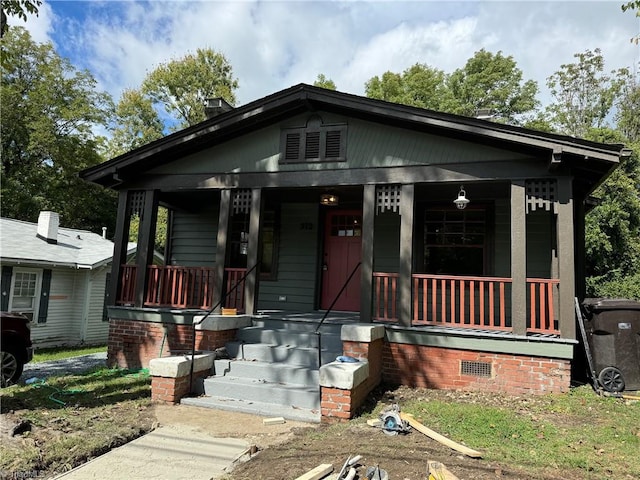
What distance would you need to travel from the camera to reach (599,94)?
2275 cm

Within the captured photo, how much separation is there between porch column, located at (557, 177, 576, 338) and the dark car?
8.19 meters

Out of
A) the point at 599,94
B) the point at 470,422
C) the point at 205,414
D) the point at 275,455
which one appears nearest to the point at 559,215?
the point at 470,422

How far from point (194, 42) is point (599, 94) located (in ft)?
80.7

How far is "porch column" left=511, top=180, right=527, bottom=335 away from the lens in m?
5.90

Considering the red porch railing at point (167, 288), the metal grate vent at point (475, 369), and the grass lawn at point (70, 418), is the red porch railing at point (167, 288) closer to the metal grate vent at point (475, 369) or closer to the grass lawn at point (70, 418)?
the grass lawn at point (70, 418)

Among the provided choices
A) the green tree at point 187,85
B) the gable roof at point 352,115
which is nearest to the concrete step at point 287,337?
the gable roof at point 352,115

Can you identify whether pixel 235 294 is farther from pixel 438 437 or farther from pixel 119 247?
pixel 438 437

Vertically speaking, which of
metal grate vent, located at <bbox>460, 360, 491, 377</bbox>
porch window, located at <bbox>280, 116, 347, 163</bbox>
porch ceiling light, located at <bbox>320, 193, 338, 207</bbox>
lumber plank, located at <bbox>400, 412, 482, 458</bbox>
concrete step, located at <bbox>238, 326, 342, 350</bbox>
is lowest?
lumber plank, located at <bbox>400, 412, 482, 458</bbox>

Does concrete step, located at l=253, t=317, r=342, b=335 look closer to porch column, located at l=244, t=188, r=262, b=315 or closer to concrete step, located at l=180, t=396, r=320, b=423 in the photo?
porch column, located at l=244, t=188, r=262, b=315

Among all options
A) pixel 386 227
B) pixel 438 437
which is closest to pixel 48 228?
pixel 386 227

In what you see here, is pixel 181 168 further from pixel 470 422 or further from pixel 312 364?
pixel 470 422

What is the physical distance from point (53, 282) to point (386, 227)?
415 inches

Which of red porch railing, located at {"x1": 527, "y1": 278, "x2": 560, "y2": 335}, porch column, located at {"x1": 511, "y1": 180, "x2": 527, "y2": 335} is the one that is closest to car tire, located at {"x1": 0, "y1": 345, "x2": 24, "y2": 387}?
porch column, located at {"x1": 511, "y1": 180, "x2": 527, "y2": 335}

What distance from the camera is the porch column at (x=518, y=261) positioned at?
5.90 m
